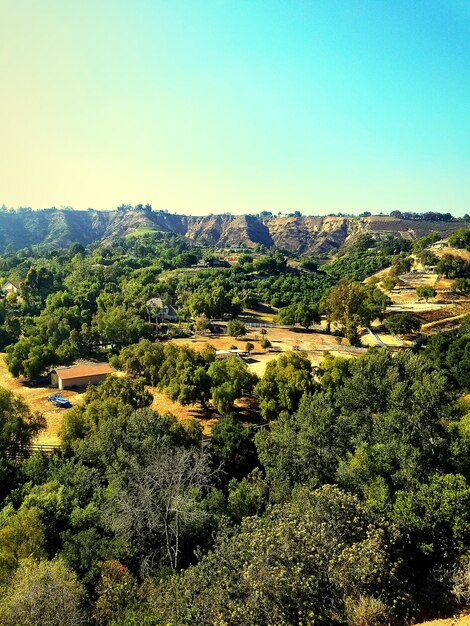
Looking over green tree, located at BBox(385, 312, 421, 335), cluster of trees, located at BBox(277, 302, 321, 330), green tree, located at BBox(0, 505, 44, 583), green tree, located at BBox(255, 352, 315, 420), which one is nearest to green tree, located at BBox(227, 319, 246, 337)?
cluster of trees, located at BBox(277, 302, 321, 330)

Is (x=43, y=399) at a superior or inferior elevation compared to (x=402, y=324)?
inferior

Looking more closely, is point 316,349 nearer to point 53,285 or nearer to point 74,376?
point 74,376

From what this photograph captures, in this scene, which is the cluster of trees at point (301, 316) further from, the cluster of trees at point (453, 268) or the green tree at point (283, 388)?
the cluster of trees at point (453, 268)

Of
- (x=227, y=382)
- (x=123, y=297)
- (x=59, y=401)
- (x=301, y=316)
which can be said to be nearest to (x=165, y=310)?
(x=123, y=297)

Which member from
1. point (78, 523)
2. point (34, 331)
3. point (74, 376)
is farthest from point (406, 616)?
point (34, 331)

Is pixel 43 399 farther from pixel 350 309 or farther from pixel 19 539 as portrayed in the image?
pixel 350 309

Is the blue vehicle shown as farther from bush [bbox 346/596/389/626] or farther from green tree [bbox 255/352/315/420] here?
bush [bbox 346/596/389/626]

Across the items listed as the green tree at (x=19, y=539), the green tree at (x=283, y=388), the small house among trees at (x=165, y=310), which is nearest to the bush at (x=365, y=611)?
the green tree at (x=19, y=539)
